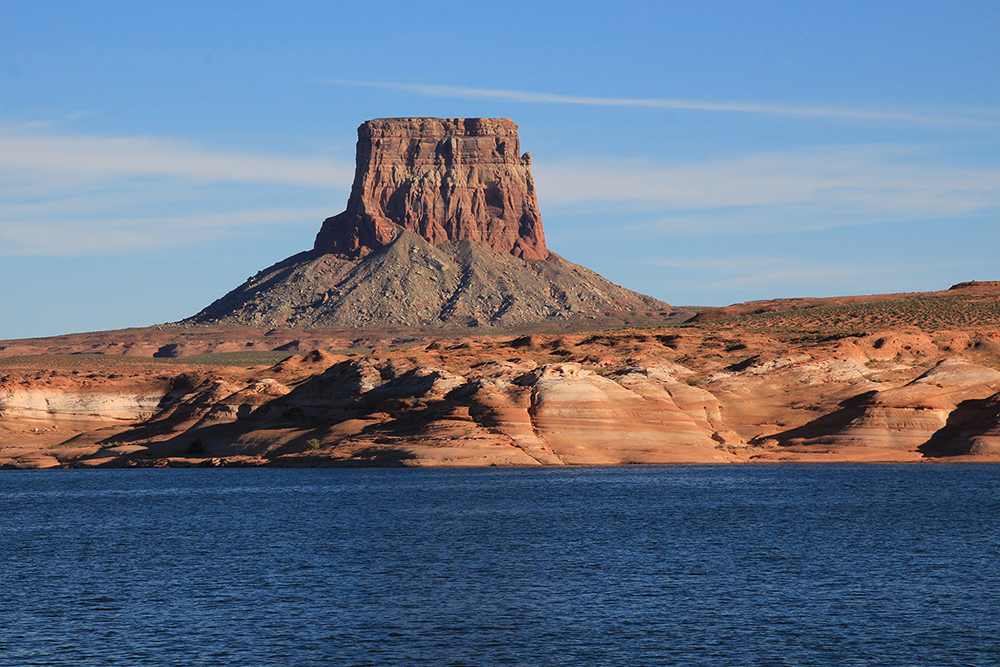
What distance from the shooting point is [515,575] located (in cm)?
4975

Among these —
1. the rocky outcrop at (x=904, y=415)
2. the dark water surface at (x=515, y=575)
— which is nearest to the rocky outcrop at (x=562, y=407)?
the rocky outcrop at (x=904, y=415)

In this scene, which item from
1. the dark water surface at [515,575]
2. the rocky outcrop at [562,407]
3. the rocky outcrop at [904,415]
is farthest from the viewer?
the rocky outcrop at [904,415]

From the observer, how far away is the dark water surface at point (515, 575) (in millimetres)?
36406

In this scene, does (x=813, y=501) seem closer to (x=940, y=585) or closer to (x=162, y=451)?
(x=940, y=585)

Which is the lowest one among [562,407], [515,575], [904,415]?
[515,575]

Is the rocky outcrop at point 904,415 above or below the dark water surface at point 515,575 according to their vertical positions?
above

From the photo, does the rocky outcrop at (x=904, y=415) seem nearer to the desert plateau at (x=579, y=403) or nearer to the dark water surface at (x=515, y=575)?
the desert plateau at (x=579, y=403)

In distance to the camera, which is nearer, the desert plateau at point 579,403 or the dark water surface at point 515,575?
the dark water surface at point 515,575

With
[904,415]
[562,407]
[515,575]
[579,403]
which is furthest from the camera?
[904,415]

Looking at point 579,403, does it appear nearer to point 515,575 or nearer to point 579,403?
point 579,403

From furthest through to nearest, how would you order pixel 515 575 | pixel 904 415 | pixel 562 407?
pixel 904 415, pixel 562 407, pixel 515 575

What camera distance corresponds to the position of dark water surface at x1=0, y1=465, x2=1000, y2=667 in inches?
1433

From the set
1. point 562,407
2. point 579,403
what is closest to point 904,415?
point 579,403

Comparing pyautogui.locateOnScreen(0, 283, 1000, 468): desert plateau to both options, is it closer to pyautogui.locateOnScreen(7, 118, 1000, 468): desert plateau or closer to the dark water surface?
pyautogui.locateOnScreen(7, 118, 1000, 468): desert plateau
